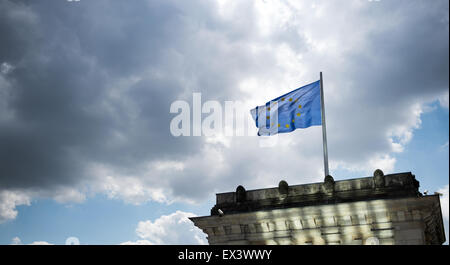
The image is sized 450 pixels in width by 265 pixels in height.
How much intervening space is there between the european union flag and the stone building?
5209 mm

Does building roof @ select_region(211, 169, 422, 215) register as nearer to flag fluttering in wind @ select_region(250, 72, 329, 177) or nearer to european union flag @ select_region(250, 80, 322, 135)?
flag fluttering in wind @ select_region(250, 72, 329, 177)

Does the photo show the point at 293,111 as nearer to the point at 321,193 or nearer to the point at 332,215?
the point at 321,193

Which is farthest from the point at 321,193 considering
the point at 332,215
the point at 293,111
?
the point at 293,111

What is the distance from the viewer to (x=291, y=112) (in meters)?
32.2

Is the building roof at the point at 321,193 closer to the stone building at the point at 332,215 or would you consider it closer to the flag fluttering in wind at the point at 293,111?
the stone building at the point at 332,215

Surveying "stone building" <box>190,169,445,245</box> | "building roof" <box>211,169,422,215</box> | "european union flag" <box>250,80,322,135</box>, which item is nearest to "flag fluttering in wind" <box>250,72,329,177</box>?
"european union flag" <box>250,80,322,135</box>

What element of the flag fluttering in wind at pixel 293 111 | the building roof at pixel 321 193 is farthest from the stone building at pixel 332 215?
the flag fluttering in wind at pixel 293 111

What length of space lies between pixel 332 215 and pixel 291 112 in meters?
9.15

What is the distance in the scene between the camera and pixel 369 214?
82.3ft

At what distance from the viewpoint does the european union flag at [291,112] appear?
3158 cm
